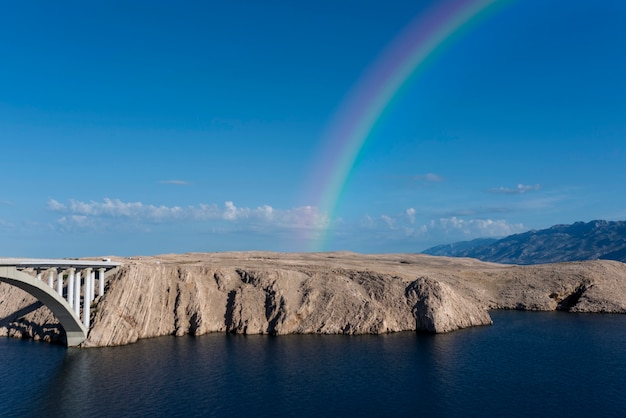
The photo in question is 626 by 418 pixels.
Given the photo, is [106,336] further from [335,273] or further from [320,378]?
[335,273]

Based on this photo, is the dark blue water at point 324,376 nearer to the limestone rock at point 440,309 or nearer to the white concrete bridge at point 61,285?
the limestone rock at point 440,309

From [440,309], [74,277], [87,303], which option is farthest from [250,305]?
[440,309]

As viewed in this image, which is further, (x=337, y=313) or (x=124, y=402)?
(x=337, y=313)

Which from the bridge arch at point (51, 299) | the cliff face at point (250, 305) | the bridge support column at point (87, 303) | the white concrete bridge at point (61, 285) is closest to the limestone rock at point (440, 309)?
the cliff face at point (250, 305)

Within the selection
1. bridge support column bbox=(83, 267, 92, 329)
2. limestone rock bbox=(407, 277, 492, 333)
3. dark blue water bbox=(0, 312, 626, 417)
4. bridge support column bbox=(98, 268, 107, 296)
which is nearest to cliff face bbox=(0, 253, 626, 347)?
limestone rock bbox=(407, 277, 492, 333)

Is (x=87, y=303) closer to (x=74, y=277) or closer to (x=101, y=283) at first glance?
(x=74, y=277)

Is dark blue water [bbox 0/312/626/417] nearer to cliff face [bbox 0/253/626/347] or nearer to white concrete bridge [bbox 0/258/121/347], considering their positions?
cliff face [bbox 0/253/626/347]

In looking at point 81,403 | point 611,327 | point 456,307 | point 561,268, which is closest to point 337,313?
point 456,307

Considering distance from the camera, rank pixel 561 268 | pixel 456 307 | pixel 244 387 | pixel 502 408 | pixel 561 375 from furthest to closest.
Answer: pixel 561 268
pixel 456 307
pixel 561 375
pixel 244 387
pixel 502 408
